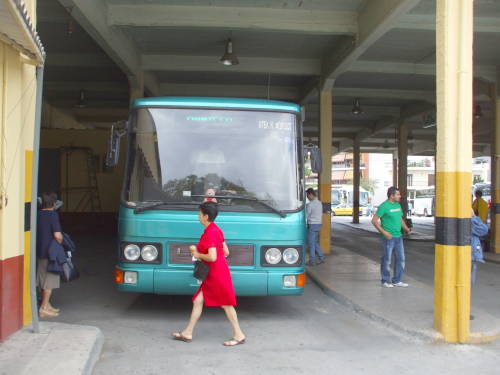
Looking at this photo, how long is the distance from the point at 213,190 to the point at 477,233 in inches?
142

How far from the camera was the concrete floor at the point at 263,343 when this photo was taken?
5.26 m

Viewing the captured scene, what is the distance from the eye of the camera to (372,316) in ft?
23.8

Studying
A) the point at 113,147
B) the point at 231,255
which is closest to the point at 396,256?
the point at 231,255

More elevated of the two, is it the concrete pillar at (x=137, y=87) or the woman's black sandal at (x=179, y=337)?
the concrete pillar at (x=137, y=87)

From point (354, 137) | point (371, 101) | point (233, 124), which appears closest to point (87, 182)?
point (371, 101)

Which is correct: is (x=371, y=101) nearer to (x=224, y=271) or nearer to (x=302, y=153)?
(x=302, y=153)

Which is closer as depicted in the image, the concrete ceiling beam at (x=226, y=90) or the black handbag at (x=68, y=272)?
→ the black handbag at (x=68, y=272)

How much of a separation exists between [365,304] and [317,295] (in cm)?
145

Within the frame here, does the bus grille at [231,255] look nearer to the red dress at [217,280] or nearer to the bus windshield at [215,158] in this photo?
the bus windshield at [215,158]

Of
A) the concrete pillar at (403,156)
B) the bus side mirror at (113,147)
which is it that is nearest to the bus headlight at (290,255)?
the bus side mirror at (113,147)

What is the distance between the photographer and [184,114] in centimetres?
695

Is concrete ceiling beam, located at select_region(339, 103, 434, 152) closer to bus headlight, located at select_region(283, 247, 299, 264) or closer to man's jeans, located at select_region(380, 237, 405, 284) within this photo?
man's jeans, located at select_region(380, 237, 405, 284)

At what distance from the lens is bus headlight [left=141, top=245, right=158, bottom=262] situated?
21.3ft

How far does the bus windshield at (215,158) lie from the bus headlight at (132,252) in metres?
0.60
